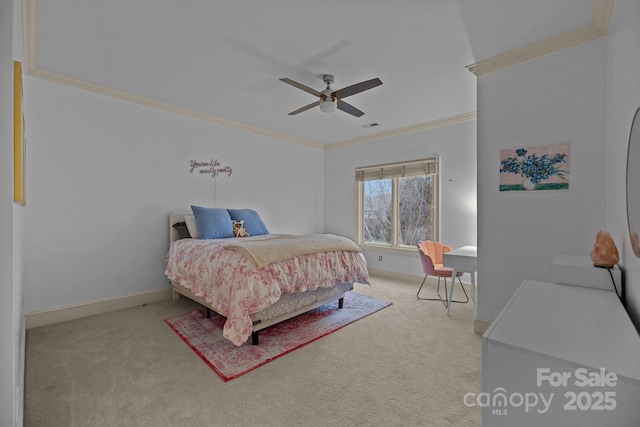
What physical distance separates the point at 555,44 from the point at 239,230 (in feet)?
12.2

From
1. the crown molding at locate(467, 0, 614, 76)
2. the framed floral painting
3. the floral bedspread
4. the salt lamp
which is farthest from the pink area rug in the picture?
the crown molding at locate(467, 0, 614, 76)

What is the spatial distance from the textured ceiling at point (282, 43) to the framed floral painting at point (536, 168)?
2.89ft

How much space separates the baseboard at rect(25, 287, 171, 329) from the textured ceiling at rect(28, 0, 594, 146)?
7.80 feet

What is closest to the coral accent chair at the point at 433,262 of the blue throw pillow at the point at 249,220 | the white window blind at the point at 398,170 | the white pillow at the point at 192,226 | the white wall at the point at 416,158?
the white wall at the point at 416,158

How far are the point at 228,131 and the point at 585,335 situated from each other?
14.5 feet

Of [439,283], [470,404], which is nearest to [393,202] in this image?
[439,283]

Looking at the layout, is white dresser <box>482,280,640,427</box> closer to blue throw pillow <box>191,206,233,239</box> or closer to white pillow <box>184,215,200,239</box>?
blue throw pillow <box>191,206,233,239</box>

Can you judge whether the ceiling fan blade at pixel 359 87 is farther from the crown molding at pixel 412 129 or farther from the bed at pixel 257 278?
the crown molding at pixel 412 129

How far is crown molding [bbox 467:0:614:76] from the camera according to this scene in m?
1.96

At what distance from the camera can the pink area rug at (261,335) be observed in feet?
7.14

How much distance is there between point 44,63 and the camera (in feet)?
8.70

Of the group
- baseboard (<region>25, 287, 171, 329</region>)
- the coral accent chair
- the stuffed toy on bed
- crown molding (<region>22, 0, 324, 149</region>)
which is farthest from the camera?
the stuffed toy on bed

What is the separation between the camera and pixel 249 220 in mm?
4082

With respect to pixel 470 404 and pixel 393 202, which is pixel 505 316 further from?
pixel 393 202
